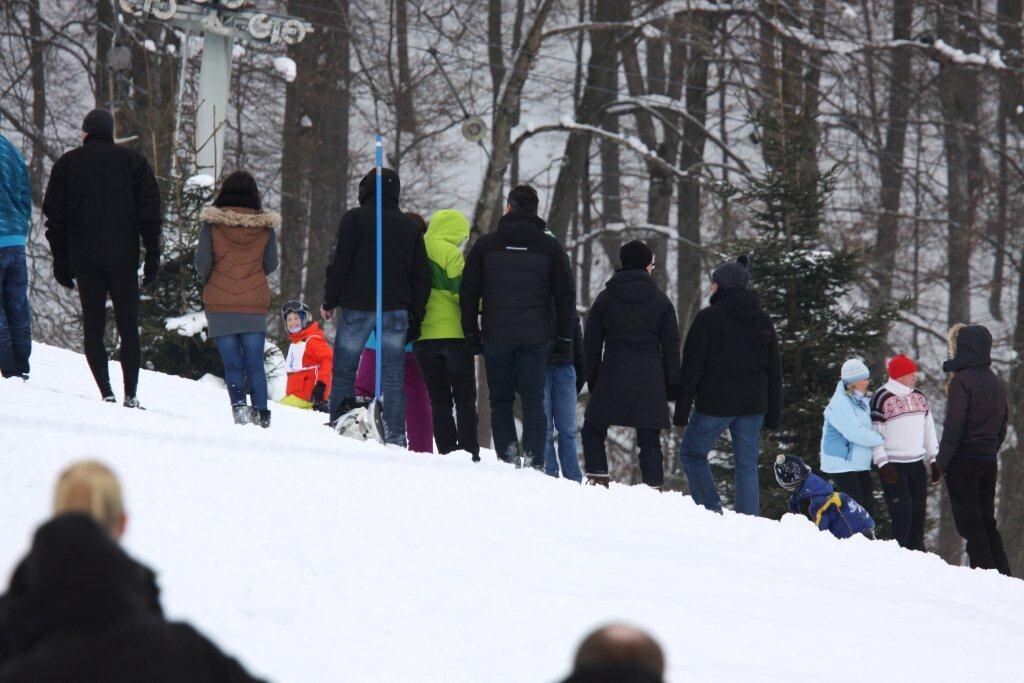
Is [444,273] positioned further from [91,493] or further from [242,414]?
[91,493]

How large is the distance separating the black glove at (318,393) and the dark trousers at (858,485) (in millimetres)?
4699

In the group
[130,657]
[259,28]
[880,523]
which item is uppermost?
[259,28]

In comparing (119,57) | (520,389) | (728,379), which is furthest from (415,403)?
(119,57)

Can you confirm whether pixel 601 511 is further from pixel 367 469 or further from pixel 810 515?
pixel 810 515

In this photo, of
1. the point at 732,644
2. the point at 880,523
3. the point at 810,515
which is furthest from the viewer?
the point at 880,523

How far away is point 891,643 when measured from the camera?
6.09 meters

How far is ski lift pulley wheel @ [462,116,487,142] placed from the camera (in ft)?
66.2

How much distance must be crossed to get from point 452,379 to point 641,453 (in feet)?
3.99

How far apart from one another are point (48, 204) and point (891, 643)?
5.08 m

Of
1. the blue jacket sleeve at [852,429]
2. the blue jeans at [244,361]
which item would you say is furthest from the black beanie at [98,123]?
the blue jacket sleeve at [852,429]

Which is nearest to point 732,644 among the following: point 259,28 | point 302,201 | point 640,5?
point 259,28

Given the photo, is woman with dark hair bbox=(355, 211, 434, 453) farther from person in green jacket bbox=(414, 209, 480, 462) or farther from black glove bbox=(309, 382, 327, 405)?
black glove bbox=(309, 382, 327, 405)

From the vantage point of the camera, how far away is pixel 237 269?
8836 mm

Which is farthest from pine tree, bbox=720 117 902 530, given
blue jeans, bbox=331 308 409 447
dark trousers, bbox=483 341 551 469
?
blue jeans, bbox=331 308 409 447
